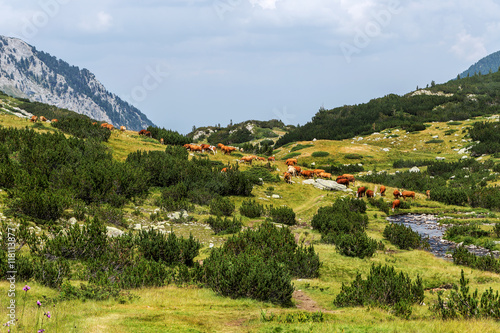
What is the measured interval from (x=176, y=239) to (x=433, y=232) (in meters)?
17.3

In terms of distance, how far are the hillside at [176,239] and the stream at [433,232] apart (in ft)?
2.39

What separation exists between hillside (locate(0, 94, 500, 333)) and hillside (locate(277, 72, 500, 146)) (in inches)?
1359

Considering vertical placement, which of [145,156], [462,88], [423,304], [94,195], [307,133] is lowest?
[423,304]

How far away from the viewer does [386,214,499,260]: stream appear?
1837cm

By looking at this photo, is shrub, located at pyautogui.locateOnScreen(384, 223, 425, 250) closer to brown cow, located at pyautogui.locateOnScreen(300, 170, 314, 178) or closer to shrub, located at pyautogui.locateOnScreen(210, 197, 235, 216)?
shrub, located at pyautogui.locateOnScreen(210, 197, 235, 216)

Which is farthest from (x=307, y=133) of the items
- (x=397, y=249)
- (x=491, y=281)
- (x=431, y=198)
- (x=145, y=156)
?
(x=491, y=281)

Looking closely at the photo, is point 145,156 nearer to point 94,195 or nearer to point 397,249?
point 94,195

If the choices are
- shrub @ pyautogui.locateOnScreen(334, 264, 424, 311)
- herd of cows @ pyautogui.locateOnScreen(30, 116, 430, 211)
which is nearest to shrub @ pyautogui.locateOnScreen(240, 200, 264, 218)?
herd of cows @ pyautogui.locateOnScreen(30, 116, 430, 211)

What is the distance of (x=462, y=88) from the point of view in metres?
96.1

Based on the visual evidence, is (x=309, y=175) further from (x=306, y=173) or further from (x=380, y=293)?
(x=380, y=293)

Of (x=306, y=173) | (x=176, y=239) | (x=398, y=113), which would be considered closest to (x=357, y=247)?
(x=176, y=239)

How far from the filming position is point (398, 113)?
3007 inches

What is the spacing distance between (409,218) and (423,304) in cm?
1763

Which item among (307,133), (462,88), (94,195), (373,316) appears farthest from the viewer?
(462,88)
